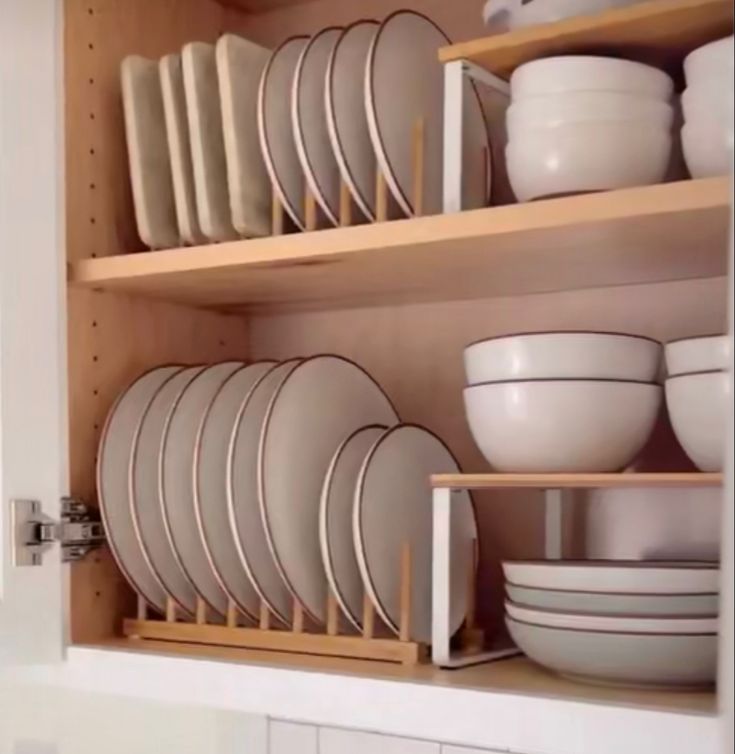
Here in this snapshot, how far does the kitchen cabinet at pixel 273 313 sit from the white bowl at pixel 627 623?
49mm

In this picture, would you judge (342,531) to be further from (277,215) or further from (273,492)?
(277,215)

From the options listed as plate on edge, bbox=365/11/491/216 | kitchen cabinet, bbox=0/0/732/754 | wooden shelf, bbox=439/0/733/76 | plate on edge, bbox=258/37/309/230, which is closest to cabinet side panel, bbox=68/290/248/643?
kitchen cabinet, bbox=0/0/732/754

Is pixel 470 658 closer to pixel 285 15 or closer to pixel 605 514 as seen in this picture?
pixel 605 514

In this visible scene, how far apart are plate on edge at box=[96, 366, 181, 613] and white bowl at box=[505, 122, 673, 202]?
0.46 meters

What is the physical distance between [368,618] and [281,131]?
A: 44cm

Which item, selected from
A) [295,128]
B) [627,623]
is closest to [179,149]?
[295,128]

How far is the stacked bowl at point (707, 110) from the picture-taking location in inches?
35.2

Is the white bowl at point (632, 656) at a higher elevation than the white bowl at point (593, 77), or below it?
below

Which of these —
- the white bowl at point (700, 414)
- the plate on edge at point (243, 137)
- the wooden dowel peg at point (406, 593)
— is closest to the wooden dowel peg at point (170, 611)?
the wooden dowel peg at point (406, 593)

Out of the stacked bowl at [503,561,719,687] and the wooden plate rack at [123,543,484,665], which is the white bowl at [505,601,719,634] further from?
the wooden plate rack at [123,543,484,665]

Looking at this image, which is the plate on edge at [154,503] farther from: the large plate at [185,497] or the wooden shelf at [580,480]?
the wooden shelf at [580,480]

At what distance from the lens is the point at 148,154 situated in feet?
3.89

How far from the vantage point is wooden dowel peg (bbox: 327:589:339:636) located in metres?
1.07

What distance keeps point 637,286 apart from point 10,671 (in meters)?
0.67
